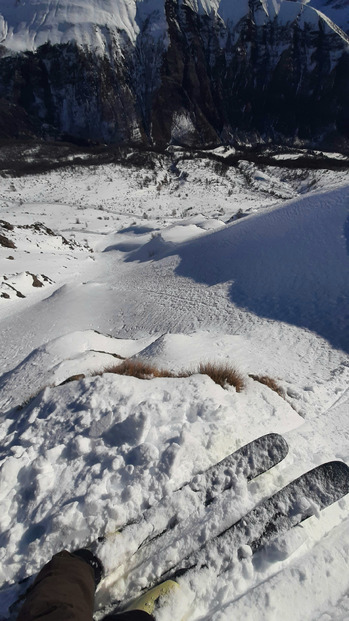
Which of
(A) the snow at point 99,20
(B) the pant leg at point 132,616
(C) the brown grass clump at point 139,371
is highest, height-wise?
(A) the snow at point 99,20

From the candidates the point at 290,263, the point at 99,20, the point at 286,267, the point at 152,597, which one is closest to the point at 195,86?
the point at 99,20

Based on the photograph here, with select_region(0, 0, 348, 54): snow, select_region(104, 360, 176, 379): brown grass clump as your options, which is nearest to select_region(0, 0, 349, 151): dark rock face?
select_region(0, 0, 348, 54): snow

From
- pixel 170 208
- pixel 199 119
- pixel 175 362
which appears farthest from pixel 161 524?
pixel 199 119

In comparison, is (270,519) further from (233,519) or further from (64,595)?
(64,595)

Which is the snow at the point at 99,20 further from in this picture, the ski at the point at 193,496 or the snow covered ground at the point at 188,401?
the ski at the point at 193,496

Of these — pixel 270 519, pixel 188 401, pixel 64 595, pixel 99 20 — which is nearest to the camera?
pixel 64 595

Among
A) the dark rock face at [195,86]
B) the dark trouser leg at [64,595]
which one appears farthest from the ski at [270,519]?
the dark rock face at [195,86]

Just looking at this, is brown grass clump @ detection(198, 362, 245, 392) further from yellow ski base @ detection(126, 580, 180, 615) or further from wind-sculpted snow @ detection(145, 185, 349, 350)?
wind-sculpted snow @ detection(145, 185, 349, 350)
